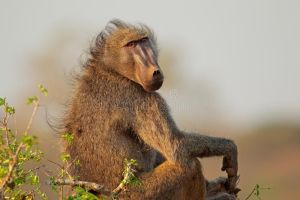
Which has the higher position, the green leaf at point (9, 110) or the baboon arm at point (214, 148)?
the green leaf at point (9, 110)

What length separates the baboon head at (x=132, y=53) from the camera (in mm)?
7348

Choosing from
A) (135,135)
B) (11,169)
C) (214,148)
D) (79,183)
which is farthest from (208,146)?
(11,169)

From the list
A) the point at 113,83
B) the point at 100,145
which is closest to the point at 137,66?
the point at 113,83

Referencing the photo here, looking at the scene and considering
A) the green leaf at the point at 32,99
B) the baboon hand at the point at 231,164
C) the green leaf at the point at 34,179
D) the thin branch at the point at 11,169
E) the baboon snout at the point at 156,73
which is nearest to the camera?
the thin branch at the point at 11,169

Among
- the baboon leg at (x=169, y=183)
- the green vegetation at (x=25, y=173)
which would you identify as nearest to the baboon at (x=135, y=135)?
the baboon leg at (x=169, y=183)

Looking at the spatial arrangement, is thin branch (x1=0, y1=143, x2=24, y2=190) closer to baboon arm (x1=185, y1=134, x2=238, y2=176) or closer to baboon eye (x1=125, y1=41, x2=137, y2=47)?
baboon arm (x1=185, y1=134, x2=238, y2=176)

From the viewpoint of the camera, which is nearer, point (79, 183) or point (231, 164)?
point (79, 183)

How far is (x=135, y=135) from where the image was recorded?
752cm

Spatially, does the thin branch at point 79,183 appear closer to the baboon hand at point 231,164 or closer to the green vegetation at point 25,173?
the green vegetation at point 25,173

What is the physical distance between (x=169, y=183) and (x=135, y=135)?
615mm

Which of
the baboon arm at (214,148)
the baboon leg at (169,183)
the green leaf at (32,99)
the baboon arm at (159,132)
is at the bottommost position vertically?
the baboon leg at (169,183)

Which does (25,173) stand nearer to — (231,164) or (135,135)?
(135,135)

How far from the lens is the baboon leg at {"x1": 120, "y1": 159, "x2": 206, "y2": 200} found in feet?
23.9

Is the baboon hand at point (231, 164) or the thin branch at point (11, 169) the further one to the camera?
the baboon hand at point (231, 164)
